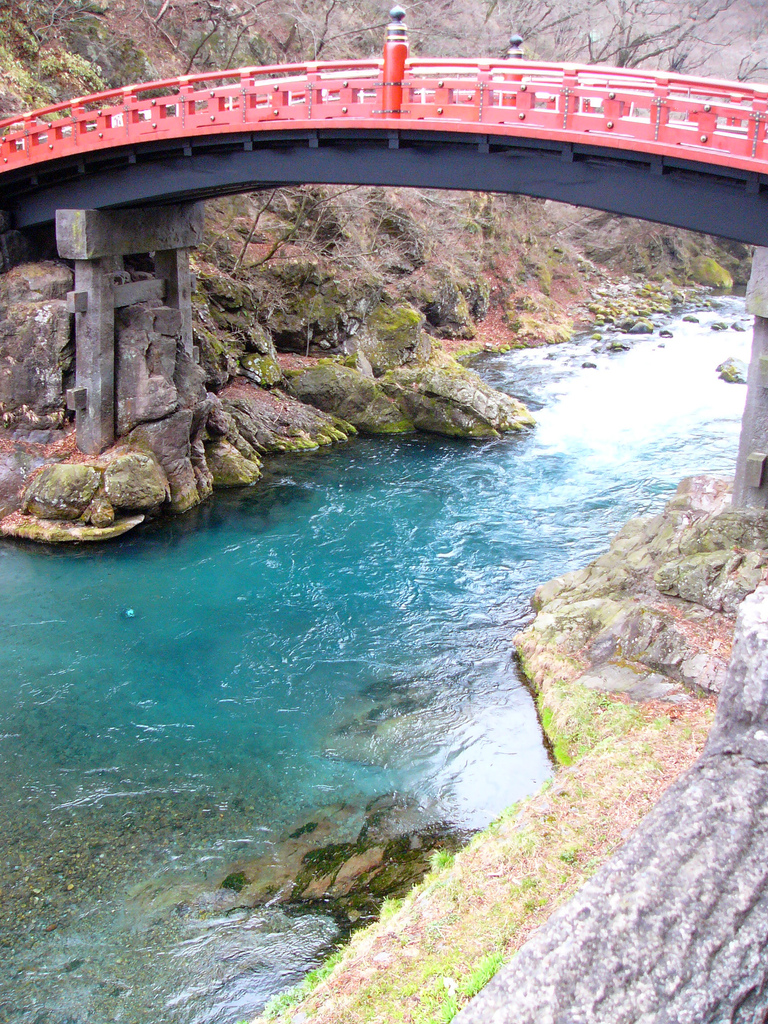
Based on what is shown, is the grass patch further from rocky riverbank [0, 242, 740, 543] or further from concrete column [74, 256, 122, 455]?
concrete column [74, 256, 122, 455]

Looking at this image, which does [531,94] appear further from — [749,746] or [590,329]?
[590,329]

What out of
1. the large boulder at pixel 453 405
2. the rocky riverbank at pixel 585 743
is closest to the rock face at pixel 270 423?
the large boulder at pixel 453 405

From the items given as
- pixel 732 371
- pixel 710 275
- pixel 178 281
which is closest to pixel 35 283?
pixel 178 281

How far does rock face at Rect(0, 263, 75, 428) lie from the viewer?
18.6 meters

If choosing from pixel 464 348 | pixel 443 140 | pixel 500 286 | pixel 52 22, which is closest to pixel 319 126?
pixel 443 140

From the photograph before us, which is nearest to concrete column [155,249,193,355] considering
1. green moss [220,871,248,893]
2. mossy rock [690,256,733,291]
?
green moss [220,871,248,893]

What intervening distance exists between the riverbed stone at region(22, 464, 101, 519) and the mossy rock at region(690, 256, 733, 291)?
42.9m

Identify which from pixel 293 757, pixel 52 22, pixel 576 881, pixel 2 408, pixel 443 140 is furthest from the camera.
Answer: pixel 52 22

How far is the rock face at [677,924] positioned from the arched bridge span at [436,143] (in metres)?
9.96

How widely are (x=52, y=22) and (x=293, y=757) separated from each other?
86.5 ft

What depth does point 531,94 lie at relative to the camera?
13.4 metres

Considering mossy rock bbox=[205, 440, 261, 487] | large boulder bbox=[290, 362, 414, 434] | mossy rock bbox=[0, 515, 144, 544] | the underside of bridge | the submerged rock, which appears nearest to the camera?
the underside of bridge

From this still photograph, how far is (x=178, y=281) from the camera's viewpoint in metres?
20.9

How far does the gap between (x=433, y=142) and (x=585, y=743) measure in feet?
33.9
